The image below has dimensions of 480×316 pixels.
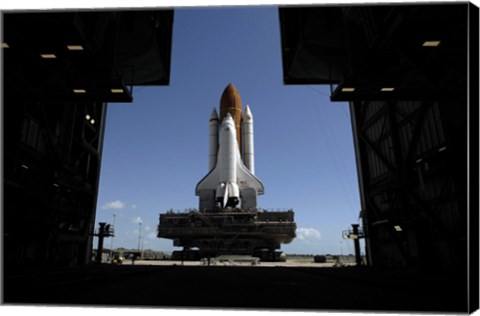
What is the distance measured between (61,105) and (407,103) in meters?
23.7

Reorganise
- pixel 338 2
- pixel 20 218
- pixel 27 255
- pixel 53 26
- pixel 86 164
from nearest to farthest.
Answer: pixel 338 2 < pixel 53 26 < pixel 20 218 < pixel 27 255 < pixel 86 164

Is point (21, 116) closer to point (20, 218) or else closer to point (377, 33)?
point (20, 218)

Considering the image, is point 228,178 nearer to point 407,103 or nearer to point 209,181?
point 209,181

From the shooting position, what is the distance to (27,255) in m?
19.5

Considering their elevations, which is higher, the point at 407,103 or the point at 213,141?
the point at 213,141

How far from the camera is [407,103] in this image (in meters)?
22.0

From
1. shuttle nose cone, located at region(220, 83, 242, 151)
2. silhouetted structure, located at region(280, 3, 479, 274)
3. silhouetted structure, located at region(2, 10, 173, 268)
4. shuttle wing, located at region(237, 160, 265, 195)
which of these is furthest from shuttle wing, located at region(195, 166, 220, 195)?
silhouetted structure, located at region(280, 3, 479, 274)

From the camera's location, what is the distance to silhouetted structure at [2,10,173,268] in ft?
38.0

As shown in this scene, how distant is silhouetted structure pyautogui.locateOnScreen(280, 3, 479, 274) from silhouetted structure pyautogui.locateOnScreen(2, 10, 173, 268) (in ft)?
26.4

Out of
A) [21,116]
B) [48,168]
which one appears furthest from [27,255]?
[21,116]

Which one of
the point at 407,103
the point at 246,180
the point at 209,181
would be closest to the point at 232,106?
the point at 246,180

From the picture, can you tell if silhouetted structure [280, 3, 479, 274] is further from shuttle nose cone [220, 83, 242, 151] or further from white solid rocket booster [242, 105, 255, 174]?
shuttle nose cone [220, 83, 242, 151]

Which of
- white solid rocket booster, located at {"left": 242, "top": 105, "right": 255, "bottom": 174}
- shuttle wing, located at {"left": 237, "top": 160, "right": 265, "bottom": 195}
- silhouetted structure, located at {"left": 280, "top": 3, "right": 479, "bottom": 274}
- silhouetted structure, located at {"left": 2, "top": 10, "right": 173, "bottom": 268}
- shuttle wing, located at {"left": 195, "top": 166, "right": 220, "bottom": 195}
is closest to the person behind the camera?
silhouetted structure, located at {"left": 280, "top": 3, "right": 479, "bottom": 274}

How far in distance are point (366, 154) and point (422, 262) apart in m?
11.5
